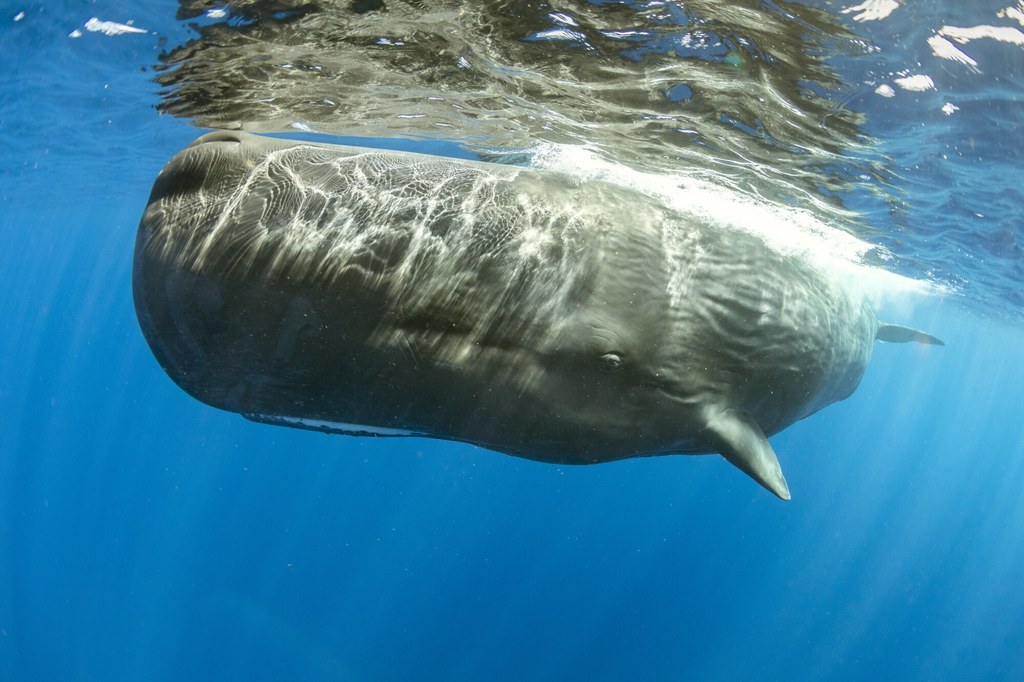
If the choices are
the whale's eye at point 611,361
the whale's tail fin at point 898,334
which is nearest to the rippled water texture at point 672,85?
the whale's tail fin at point 898,334

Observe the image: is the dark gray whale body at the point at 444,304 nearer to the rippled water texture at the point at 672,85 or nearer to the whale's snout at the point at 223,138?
the whale's snout at the point at 223,138

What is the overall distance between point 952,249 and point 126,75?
17.4m

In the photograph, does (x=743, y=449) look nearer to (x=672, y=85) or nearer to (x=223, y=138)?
(x=223, y=138)

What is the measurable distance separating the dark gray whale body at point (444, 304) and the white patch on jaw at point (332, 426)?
0.05ft

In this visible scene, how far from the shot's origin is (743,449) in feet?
11.6

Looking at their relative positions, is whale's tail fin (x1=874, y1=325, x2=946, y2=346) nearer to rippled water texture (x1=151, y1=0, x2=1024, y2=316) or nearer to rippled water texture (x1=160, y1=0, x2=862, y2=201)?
rippled water texture (x1=151, y1=0, x2=1024, y2=316)

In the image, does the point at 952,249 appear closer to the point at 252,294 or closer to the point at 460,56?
the point at 460,56

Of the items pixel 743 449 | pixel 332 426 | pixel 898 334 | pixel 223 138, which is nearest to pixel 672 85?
pixel 898 334

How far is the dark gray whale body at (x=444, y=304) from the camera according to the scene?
2670mm

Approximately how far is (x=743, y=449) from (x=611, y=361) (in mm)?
1012

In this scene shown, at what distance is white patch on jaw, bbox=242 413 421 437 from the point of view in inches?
120

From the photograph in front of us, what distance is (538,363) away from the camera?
304 cm

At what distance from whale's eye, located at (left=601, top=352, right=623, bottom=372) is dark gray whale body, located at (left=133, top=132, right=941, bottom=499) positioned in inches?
0.6

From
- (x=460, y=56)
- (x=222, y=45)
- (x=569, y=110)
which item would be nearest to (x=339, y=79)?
(x=222, y=45)
